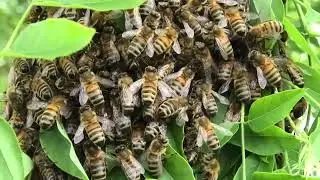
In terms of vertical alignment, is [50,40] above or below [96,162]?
above

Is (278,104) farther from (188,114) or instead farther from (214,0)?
(214,0)

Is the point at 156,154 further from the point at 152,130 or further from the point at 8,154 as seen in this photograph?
the point at 8,154

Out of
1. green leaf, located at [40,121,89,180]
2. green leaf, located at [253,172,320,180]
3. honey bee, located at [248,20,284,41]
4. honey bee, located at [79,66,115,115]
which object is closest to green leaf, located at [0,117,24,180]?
green leaf, located at [40,121,89,180]

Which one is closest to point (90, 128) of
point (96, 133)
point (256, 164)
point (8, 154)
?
point (96, 133)

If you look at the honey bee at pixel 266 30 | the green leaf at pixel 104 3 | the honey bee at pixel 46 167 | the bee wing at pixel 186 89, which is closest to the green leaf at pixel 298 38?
the honey bee at pixel 266 30

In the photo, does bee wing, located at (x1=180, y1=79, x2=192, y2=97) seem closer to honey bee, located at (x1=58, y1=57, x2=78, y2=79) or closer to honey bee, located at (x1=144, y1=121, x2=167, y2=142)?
honey bee, located at (x1=144, y1=121, x2=167, y2=142)

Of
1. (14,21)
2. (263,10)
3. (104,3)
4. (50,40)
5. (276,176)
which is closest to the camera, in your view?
(50,40)
